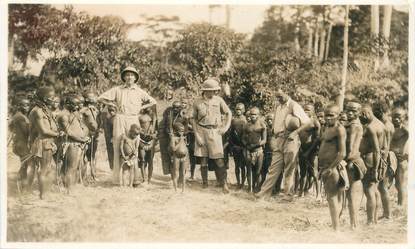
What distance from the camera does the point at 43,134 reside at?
7.73 m

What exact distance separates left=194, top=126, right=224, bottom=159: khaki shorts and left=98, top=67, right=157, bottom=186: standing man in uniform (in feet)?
3.25

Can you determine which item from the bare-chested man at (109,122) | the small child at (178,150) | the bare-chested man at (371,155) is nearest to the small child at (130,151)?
the bare-chested man at (109,122)

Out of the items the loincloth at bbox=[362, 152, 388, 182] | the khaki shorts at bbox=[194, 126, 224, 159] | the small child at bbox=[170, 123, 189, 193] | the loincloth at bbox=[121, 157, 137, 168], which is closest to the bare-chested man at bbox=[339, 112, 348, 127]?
the loincloth at bbox=[362, 152, 388, 182]

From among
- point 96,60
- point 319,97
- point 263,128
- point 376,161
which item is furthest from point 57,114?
point 319,97

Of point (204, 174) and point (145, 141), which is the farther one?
point (204, 174)

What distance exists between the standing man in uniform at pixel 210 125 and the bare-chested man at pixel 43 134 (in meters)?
2.33

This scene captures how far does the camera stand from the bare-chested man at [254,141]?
8.64 meters

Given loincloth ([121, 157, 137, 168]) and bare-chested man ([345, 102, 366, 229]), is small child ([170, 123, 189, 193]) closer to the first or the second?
loincloth ([121, 157, 137, 168])

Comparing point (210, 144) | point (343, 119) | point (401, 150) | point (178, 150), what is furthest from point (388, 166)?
point (178, 150)

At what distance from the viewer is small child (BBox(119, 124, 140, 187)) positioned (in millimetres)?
8492

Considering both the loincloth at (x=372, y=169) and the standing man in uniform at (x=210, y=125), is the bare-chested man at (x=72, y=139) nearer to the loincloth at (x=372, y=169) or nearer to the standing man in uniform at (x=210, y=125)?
the standing man in uniform at (x=210, y=125)

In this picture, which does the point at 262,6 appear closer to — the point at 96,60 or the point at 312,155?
the point at 312,155

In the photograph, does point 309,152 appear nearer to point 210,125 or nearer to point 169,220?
point 210,125

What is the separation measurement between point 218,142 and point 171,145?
0.81 meters
